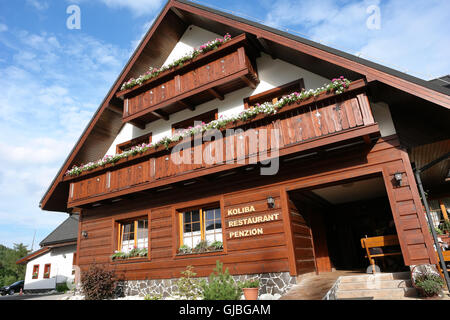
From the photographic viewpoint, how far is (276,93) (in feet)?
36.0

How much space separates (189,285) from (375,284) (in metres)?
5.47

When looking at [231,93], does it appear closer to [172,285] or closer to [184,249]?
[184,249]

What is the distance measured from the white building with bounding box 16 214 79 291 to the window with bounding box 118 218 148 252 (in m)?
12.1

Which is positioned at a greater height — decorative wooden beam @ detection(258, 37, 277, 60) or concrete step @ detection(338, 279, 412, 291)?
decorative wooden beam @ detection(258, 37, 277, 60)

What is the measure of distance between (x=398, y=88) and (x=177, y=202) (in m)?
7.85

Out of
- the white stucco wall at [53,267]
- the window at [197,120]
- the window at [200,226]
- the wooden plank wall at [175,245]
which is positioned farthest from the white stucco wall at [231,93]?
the white stucco wall at [53,267]

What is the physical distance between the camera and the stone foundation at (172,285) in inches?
344

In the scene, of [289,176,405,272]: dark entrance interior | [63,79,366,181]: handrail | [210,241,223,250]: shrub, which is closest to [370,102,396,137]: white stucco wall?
[63,79,366,181]: handrail

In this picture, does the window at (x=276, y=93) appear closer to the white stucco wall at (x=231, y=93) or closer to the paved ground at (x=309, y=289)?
the white stucco wall at (x=231, y=93)

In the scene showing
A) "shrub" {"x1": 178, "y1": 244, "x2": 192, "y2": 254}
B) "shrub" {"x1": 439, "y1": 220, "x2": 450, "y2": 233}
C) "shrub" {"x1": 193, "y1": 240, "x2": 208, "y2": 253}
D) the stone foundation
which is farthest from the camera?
"shrub" {"x1": 439, "y1": 220, "x2": 450, "y2": 233}

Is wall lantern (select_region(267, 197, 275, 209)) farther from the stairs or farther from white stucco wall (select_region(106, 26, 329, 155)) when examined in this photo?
white stucco wall (select_region(106, 26, 329, 155))

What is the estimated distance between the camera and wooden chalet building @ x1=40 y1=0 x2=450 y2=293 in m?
8.26

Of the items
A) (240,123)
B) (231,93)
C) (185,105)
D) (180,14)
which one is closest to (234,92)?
(231,93)

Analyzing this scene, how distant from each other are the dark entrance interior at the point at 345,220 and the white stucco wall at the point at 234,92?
148 inches
